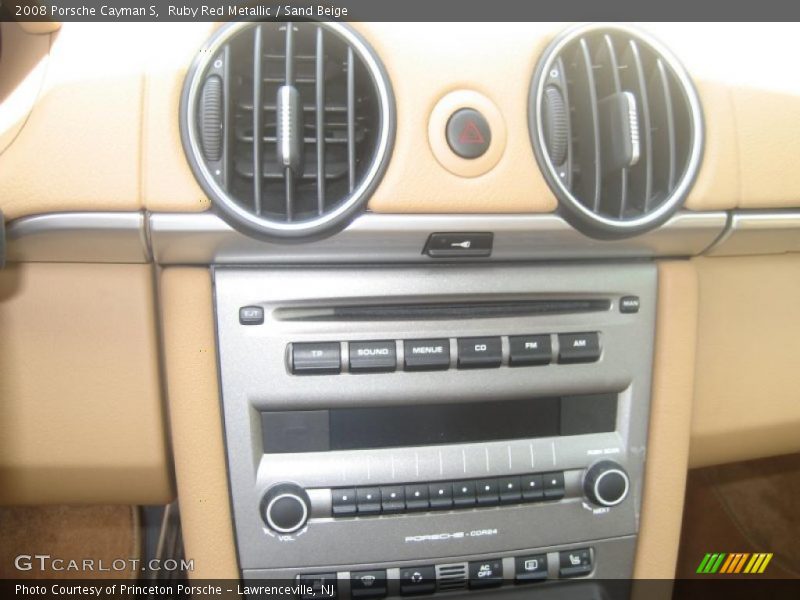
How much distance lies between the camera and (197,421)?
3.04 feet

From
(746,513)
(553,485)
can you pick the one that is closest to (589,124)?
(553,485)

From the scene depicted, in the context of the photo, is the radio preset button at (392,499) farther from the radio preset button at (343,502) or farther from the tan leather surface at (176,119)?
the tan leather surface at (176,119)

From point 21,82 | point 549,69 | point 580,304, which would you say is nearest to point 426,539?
point 580,304

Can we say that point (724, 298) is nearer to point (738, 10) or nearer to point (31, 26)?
point (738, 10)

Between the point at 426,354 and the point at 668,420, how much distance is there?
16.9 inches

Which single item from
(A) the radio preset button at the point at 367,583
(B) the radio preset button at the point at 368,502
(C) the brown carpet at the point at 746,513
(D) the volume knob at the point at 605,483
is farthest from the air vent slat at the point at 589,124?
(C) the brown carpet at the point at 746,513

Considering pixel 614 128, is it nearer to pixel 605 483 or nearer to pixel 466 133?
pixel 466 133

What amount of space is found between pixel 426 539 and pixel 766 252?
2.35ft

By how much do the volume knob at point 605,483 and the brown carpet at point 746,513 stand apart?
76 cm

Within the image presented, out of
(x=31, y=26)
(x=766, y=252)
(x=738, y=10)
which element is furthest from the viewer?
(x=766, y=252)

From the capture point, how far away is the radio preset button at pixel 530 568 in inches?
39.0

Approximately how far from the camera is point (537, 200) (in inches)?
33.6

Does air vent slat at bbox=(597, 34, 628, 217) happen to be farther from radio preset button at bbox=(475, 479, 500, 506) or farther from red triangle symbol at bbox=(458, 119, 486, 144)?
radio preset button at bbox=(475, 479, 500, 506)

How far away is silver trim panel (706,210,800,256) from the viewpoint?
0.95 meters
